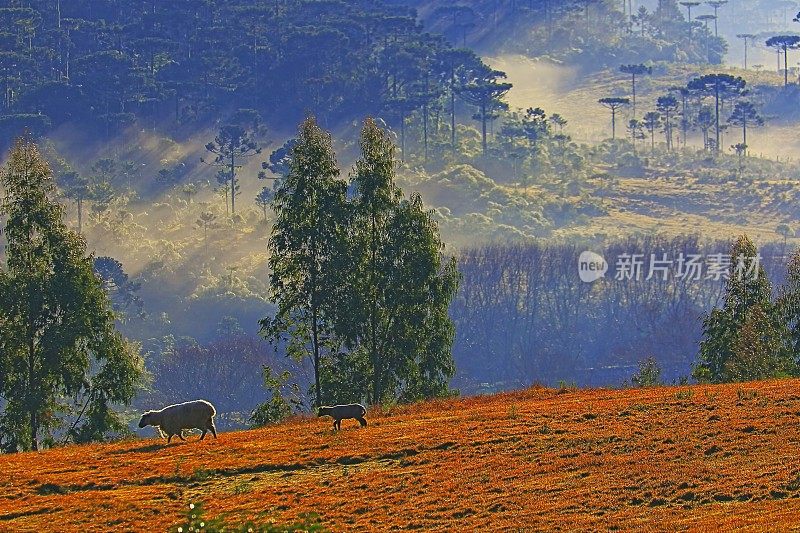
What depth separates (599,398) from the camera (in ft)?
129

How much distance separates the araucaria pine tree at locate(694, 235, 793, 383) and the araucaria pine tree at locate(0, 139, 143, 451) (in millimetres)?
25184

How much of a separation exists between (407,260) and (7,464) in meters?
26.4

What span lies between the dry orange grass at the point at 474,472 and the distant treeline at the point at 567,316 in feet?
373

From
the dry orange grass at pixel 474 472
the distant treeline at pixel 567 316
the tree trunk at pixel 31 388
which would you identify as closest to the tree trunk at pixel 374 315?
the tree trunk at pixel 31 388

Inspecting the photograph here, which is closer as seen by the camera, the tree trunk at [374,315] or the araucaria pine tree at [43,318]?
the araucaria pine tree at [43,318]

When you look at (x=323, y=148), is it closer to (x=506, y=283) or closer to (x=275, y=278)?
(x=275, y=278)

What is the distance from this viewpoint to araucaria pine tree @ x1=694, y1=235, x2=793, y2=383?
53.5 metres

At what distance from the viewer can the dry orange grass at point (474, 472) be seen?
26.5 meters

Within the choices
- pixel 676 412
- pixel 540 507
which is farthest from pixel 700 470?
pixel 676 412

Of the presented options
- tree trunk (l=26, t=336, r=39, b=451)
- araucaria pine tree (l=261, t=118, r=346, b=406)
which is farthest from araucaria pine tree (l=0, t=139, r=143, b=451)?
araucaria pine tree (l=261, t=118, r=346, b=406)

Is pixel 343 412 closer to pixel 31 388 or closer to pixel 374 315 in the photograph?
pixel 374 315

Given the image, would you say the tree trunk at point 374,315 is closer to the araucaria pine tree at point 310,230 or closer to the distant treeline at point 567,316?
the araucaria pine tree at point 310,230

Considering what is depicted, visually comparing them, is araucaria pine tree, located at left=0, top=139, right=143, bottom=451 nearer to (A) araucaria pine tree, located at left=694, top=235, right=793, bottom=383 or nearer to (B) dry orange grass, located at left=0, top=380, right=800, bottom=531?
(B) dry orange grass, located at left=0, top=380, right=800, bottom=531

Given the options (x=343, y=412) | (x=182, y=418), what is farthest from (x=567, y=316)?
(x=182, y=418)
